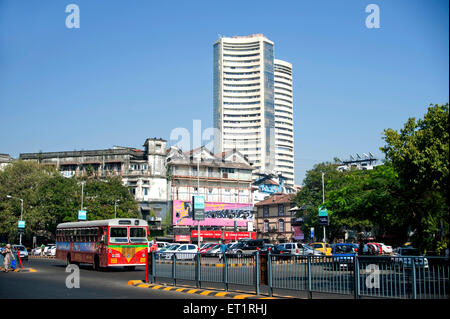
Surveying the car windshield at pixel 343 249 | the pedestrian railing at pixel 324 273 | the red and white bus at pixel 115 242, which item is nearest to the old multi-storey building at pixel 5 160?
the red and white bus at pixel 115 242

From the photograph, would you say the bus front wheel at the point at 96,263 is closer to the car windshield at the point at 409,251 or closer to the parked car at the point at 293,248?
the car windshield at the point at 409,251

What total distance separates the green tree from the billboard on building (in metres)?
52.1

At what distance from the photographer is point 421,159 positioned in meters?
26.4

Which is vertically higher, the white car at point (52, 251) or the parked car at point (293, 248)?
the parked car at point (293, 248)

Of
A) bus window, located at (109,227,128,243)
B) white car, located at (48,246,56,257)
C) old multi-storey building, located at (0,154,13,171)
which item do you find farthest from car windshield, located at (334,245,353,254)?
old multi-storey building, located at (0,154,13,171)

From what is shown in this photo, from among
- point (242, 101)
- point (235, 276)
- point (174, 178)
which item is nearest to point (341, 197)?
point (235, 276)

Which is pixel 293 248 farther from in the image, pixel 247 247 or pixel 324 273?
pixel 324 273

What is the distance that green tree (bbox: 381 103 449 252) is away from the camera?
68.2ft

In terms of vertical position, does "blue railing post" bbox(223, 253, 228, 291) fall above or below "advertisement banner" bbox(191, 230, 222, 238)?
above

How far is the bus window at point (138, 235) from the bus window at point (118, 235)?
1.16 feet

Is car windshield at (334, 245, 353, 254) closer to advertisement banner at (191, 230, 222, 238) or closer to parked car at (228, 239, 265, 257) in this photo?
parked car at (228, 239, 265, 257)

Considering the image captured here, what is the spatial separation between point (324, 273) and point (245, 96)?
596 feet

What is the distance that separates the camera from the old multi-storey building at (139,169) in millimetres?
78812
